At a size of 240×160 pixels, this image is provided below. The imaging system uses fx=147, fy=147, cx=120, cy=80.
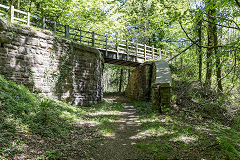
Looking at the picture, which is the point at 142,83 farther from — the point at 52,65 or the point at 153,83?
the point at 52,65

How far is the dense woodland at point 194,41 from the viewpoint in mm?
4387

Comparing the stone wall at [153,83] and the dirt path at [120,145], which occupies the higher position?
the stone wall at [153,83]

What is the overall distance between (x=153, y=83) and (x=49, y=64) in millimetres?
6025

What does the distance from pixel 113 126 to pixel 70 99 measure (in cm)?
383

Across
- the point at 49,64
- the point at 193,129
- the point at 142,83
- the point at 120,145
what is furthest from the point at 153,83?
the point at 49,64

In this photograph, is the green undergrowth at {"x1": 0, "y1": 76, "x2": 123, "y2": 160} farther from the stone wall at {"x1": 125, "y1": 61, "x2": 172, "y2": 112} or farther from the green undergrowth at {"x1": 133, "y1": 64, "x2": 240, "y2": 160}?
the stone wall at {"x1": 125, "y1": 61, "x2": 172, "y2": 112}

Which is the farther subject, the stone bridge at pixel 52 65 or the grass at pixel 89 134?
the stone bridge at pixel 52 65

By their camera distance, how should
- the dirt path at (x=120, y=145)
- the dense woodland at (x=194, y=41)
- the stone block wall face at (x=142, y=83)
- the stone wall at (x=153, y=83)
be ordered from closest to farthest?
the dirt path at (x=120, y=145), the dense woodland at (x=194, y=41), the stone wall at (x=153, y=83), the stone block wall face at (x=142, y=83)

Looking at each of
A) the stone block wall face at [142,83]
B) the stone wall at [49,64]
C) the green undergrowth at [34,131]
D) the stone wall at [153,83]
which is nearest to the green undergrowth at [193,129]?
the stone wall at [153,83]

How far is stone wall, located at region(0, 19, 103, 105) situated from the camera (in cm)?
649

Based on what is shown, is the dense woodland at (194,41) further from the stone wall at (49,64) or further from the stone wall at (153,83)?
the stone wall at (49,64)

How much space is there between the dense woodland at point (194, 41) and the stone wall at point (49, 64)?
12.4 feet

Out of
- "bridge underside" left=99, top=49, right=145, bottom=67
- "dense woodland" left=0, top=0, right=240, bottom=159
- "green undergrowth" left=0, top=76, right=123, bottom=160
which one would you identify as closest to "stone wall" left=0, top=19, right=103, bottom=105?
"green undergrowth" left=0, top=76, right=123, bottom=160

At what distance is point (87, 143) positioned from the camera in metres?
4.50
